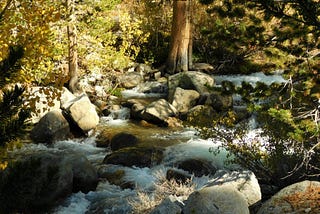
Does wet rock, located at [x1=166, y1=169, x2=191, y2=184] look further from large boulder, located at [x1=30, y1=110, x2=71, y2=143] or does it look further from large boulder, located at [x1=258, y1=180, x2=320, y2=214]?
large boulder, located at [x1=30, y1=110, x2=71, y2=143]

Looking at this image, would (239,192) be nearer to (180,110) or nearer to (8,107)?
(8,107)

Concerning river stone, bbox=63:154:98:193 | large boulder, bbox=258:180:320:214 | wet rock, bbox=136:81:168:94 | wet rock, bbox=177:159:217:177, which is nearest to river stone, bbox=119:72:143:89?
wet rock, bbox=136:81:168:94

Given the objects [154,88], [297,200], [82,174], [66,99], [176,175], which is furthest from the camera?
[154,88]

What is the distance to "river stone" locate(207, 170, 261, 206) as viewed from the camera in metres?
5.70

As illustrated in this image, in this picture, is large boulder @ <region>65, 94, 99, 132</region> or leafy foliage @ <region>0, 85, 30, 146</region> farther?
large boulder @ <region>65, 94, 99, 132</region>

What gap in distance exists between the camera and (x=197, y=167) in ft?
27.3

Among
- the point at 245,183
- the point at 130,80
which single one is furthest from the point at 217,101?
the point at 245,183

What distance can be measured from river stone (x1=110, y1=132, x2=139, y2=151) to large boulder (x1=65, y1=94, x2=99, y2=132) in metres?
1.40

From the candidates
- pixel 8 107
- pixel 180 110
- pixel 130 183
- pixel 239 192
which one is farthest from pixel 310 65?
pixel 180 110

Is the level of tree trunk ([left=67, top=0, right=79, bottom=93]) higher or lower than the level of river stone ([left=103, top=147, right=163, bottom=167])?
higher

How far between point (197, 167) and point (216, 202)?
10.5ft

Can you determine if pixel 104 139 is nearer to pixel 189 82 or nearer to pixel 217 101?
pixel 217 101

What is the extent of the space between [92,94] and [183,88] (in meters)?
3.23

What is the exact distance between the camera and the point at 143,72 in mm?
17734
